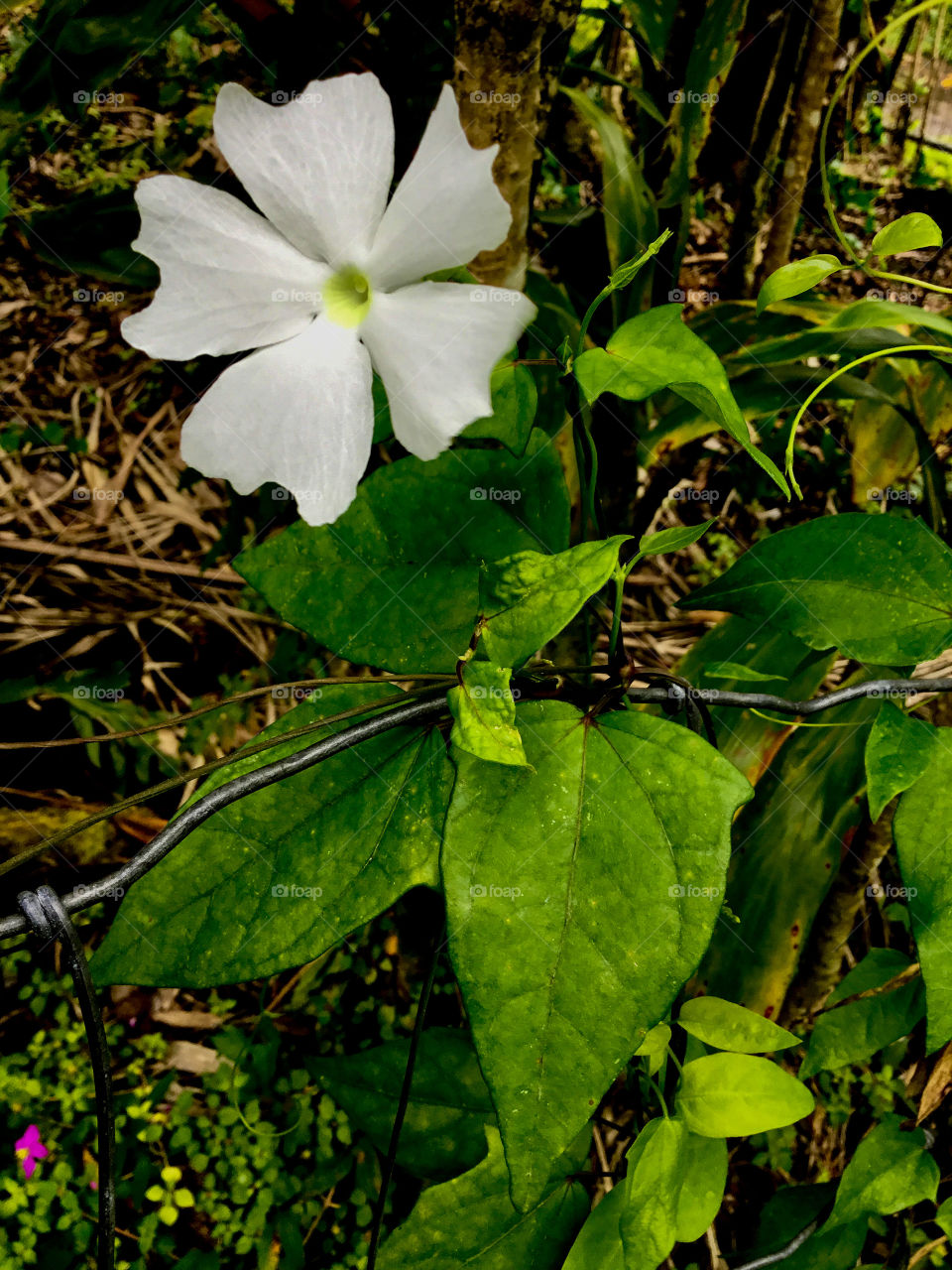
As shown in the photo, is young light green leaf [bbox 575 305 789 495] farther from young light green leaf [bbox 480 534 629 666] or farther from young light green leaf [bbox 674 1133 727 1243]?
young light green leaf [bbox 674 1133 727 1243]

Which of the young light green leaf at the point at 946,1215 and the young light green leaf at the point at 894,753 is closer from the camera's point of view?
the young light green leaf at the point at 894,753

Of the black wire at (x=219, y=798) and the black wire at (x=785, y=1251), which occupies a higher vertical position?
the black wire at (x=219, y=798)

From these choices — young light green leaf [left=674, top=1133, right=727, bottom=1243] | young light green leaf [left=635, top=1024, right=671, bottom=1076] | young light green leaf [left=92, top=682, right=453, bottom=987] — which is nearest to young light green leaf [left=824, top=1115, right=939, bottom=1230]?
young light green leaf [left=674, top=1133, right=727, bottom=1243]

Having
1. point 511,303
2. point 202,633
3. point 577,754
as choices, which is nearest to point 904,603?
point 577,754

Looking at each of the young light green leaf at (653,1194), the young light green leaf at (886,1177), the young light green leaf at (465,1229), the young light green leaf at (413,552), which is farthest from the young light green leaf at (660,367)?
the young light green leaf at (886,1177)

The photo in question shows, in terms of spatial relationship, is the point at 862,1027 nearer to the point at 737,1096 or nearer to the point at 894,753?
the point at 737,1096

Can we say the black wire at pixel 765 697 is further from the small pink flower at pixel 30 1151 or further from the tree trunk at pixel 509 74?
the small pink flower at pixel 30 1151
